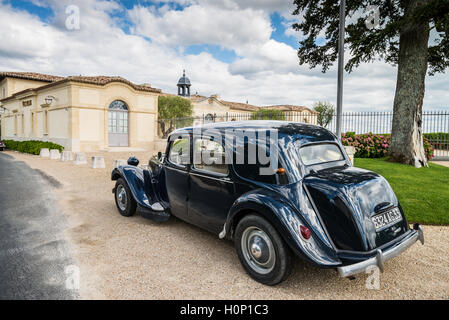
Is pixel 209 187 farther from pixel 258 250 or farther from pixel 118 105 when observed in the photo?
pixel 118 105

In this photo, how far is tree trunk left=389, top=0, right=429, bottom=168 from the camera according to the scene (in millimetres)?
10242

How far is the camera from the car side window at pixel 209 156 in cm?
358

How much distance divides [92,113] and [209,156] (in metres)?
18.4

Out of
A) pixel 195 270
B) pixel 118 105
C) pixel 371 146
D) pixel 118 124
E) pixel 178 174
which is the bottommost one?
pixel 195 270

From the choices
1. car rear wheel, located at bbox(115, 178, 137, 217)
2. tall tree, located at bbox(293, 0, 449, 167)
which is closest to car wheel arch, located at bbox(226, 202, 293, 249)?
car rear wheel, located at bbox(115, 178, 137, 217)

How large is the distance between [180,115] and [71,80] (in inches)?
604

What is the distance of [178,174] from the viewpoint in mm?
4172

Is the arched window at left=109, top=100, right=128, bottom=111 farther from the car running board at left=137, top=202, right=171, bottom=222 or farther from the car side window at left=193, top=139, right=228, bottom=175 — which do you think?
the car side window at left=193, top=139, right=228, bottom=175

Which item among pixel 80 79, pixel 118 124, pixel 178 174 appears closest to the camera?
pixel 178 174

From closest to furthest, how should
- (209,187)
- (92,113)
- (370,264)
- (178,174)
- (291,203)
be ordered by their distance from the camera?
(370,264) < (291,203) < (209,187) < (178,174) < (92,113)

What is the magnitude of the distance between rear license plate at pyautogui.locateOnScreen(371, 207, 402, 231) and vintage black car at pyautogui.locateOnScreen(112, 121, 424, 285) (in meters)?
0.01

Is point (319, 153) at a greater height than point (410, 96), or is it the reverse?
point (410, 96)

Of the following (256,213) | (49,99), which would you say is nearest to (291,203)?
(256,213)

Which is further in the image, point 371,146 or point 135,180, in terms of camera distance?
point 371,146
